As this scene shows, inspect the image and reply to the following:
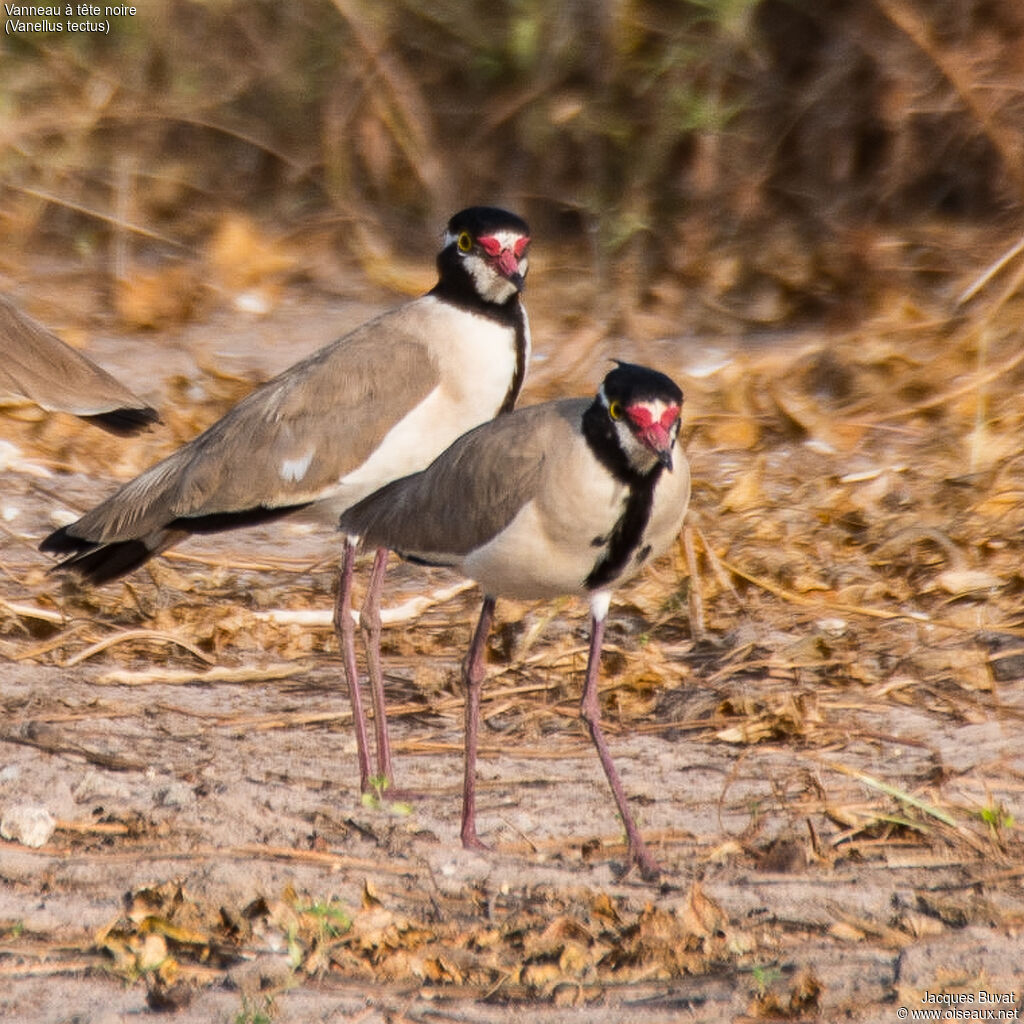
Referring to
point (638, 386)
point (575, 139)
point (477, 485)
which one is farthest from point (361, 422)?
point (575, 139)

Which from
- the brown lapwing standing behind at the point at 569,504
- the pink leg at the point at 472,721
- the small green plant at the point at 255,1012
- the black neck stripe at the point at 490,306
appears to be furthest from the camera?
the black neck stripe at the point at 490,306

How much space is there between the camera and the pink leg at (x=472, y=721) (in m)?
3.96

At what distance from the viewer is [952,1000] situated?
3096 mm

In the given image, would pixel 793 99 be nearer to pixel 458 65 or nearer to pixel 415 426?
pixel 458 65

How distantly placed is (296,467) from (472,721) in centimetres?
98

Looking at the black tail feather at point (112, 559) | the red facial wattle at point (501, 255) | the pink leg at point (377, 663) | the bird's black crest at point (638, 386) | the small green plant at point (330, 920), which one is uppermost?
the red facial wattle at point (501, 255)

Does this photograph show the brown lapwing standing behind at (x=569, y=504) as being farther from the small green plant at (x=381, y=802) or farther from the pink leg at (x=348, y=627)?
the pink leg at (x=348, y=627)

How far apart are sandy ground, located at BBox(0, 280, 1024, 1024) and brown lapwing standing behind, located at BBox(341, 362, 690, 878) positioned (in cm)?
29

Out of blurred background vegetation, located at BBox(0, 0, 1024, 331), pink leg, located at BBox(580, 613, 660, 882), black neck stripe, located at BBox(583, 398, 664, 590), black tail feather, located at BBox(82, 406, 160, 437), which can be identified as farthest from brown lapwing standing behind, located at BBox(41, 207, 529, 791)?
blurred background vegetation, located at BBox(0, 0, 1024, 331)

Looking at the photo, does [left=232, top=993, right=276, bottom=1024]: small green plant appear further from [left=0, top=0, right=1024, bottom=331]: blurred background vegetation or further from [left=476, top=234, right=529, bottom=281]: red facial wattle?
[left=0, top=0, right=1024, bottom=331]: blurred background vegetation

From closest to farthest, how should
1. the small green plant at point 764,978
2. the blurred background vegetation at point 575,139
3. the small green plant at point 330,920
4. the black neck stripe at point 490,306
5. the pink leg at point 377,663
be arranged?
the small green plant at point 764,978
the small green plant at point 330,920
the pink leg at point 377,663
the black neck stripe at point 490,306
the blurred background vegetation at point 575,139

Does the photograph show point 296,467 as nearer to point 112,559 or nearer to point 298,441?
point 298,441

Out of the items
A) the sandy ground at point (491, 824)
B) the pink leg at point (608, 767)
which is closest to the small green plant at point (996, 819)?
the sandy ground at point (491, 824)

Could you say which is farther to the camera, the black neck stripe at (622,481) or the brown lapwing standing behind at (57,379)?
the brown lapwing standing behind at (57,379)
